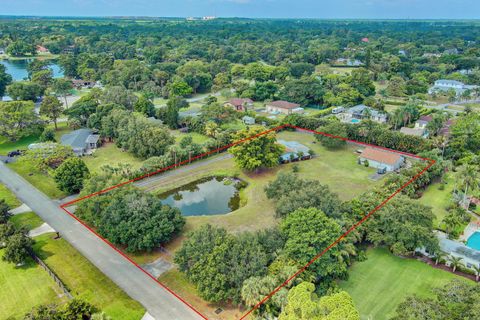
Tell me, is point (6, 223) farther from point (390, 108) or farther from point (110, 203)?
point (390, 108)

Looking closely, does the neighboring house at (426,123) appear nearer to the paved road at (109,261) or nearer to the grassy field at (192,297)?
the grassy field at (192,297)

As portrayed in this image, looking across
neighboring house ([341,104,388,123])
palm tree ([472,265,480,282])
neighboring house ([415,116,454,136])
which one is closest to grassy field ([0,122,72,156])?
neighboring house ([341,104,388,123])

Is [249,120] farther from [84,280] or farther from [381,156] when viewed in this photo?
[84,280]

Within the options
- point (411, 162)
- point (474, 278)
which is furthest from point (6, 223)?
point (411, 162)

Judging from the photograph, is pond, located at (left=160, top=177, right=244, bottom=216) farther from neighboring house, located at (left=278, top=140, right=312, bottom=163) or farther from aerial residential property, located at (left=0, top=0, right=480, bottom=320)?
neighboring house, located at (left=278, top=140, right=312, bottom=163)

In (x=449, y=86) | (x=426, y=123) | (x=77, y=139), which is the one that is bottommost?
(x=77, y=139)

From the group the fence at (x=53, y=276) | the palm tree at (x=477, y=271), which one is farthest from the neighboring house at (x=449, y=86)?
the fence at (x=53, y=276)

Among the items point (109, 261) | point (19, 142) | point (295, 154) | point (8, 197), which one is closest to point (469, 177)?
point (295, 154)
